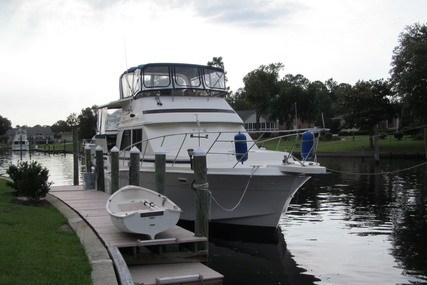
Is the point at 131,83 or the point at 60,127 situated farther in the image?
the point at 60,127

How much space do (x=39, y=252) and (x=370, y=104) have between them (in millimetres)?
41726

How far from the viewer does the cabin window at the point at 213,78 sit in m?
15.7

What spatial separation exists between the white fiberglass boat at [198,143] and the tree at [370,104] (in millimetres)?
31095

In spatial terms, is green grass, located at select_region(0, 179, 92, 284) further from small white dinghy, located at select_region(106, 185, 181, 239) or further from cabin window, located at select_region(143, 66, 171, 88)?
cabin window, located at select_region(143, 66, 171, 88)

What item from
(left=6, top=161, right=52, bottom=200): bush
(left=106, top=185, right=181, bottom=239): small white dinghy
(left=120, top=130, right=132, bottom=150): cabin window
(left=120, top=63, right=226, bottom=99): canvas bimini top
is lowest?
(left=106, top=185, right=181, bottom=239): small white dinghy

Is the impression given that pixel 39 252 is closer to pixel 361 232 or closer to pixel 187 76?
pixel 361 232

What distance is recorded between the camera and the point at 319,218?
1473 cm

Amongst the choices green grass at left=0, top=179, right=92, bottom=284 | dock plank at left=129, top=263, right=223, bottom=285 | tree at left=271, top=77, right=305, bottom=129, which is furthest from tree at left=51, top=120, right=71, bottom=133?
dock plank at left=129, top=263, right=223, bottom=285

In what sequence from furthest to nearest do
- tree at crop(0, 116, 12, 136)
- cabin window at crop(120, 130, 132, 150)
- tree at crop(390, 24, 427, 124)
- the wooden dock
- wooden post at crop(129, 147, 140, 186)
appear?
tree at crop(0, 116, 12, 136) → tree at crop(390, 24, 427, 124) → cabin window at crop(120, 130, 132, 150) → wooden post at crop(129, 147, 140, 186) → the wooden dock

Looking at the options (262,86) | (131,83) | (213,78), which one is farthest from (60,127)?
(213,78)

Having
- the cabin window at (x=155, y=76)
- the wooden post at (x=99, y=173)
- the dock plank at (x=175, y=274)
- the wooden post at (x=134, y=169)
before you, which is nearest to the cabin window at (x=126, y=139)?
→ the wooden post at (x=99, y=173)

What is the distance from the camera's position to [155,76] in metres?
15.2

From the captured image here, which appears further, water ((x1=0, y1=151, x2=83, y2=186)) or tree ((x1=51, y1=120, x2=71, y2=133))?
tree ((x1=51, y1=120, x2=71, y2=133))

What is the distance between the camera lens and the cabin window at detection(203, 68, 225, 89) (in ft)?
51.4
